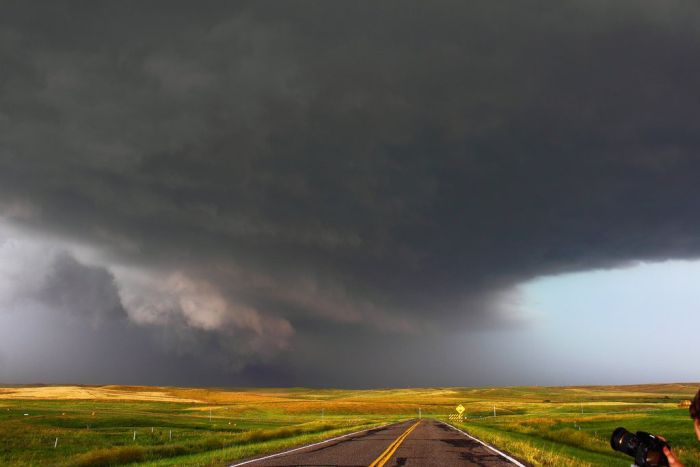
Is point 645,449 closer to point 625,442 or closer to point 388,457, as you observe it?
point 625,442

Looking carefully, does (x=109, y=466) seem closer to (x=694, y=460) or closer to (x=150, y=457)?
(x=150, y=457)

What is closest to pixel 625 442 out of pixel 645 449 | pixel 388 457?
pixel 645 449

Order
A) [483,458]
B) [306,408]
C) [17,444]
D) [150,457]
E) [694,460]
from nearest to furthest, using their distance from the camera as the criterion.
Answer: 1. [483,458]
2. [150,457]
3. [694,460]
4. [17,444]
5. [306,408]

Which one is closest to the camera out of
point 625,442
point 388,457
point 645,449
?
point 645,449

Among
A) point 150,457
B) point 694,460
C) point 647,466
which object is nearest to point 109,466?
point 150,457

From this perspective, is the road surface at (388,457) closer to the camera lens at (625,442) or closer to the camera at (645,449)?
the camera lens at (625,442)

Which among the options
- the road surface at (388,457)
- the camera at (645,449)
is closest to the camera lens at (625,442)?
the camera at (645,449)

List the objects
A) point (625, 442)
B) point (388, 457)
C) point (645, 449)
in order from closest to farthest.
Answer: point (645, 449)
point (625, 442)
point (388, 457)

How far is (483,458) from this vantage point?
60.9 feet

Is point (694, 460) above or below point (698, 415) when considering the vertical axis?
below

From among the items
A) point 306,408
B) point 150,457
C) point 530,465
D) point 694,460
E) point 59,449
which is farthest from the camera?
point 306,408

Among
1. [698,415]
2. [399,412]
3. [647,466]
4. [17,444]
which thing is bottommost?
[399,412]

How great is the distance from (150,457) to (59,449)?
14.3 meters

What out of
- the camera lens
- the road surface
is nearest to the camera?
the camera lens
